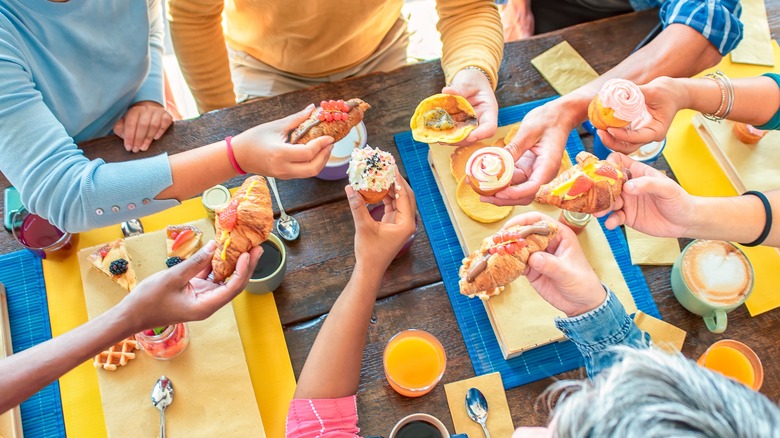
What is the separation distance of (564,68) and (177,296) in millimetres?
1709

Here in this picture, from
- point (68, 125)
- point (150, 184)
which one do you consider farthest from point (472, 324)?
point (68, 125)

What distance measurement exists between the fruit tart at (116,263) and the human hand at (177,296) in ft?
1.00

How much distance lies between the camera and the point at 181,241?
5.84 feet

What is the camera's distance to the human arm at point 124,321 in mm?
1341

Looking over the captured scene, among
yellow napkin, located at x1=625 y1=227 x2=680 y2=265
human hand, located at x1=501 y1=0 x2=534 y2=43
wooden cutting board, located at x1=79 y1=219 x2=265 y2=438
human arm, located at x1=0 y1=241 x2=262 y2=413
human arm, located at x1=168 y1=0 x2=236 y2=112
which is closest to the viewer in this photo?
human arm, located at x1=0 y1=241 x2=262 y2=413

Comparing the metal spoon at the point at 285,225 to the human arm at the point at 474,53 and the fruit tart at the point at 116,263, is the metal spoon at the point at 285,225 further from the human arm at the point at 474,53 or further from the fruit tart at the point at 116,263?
the human arm at the point at 474,53

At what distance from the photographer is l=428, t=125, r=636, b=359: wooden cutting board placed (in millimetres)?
1679

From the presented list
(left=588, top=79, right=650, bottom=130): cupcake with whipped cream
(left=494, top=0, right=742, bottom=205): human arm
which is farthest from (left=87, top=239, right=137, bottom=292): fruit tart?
(left=588, top=79, right=650, bottom=130): cupcake with whipped cream

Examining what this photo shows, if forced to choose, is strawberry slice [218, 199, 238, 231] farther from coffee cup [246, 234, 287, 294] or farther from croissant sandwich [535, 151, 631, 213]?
croissant sandwich [535, 151, 631, 213]

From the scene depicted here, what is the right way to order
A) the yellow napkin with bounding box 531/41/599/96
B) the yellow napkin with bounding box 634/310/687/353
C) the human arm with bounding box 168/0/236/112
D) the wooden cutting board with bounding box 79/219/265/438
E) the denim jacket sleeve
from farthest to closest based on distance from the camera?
the yellow napkin with bounding box 531/41/599/96 < the human arm with bounding box 168/0/236/112 < the yellow napkin with bounding box 634/310/687/353 < the wooden cutting board with bounding box 79/219/265/438 < the denim jacket sleeve

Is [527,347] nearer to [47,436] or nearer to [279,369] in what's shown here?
[279,369]

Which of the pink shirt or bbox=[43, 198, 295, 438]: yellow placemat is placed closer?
the pink shirt

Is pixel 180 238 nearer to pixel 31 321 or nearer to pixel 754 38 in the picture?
pixel 31 321

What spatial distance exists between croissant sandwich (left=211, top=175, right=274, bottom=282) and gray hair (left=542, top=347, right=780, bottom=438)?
102 centimetres
